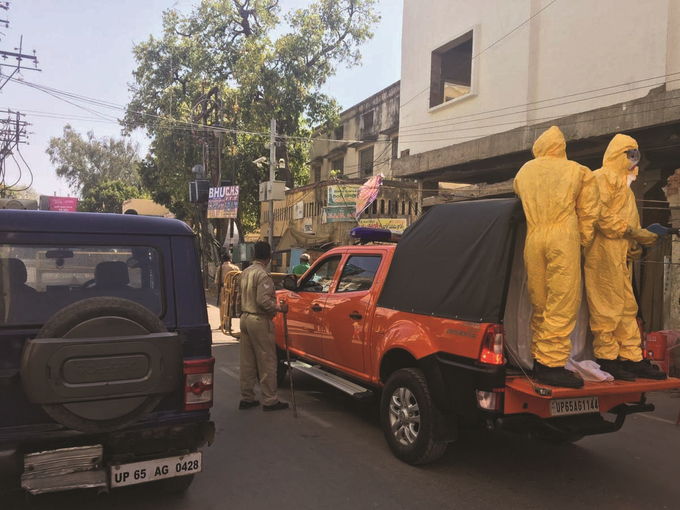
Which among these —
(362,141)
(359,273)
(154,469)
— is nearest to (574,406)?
(359,273)

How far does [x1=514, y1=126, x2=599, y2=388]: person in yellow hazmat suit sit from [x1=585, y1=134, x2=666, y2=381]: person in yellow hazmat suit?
12.2 inches

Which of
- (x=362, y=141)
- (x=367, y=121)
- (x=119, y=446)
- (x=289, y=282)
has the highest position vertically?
(x=367, y=121)

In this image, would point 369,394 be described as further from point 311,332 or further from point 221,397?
point 221,397

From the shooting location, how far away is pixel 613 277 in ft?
13.8

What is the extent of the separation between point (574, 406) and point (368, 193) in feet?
39.5

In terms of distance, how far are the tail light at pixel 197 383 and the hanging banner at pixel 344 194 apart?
45.0 feet

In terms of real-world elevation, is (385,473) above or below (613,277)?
below

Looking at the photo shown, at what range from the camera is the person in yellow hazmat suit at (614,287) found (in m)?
4.17

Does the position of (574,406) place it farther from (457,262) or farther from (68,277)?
(68,277)

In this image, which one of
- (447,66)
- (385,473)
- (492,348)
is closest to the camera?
(492,348)

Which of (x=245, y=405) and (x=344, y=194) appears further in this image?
(x=344, y=194)

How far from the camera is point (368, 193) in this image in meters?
15.4

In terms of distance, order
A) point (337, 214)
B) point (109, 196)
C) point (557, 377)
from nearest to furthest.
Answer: point (557, 377) < point (337, 214) < point (109, 196)

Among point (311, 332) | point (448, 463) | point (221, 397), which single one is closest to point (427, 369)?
point (448, 463)
